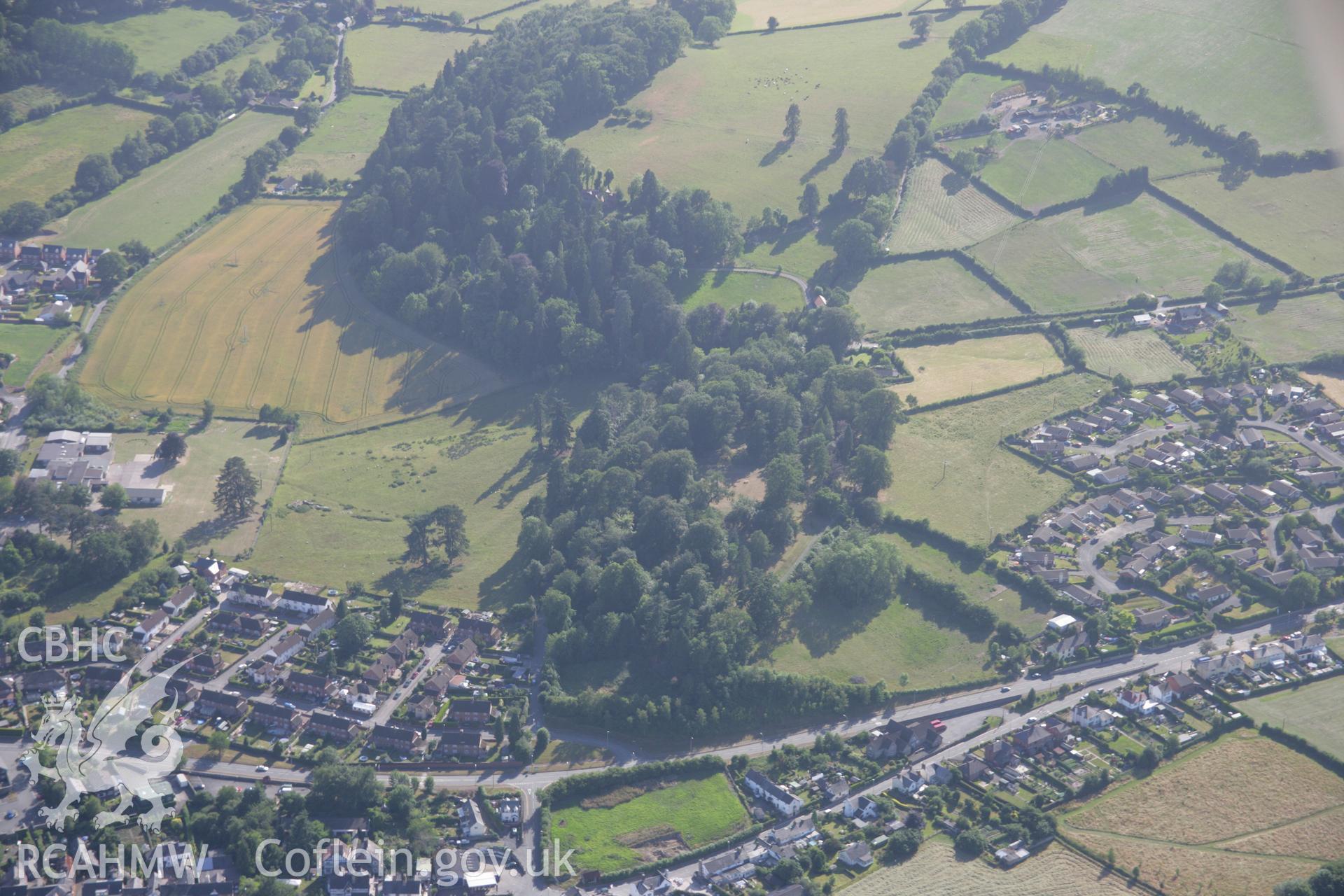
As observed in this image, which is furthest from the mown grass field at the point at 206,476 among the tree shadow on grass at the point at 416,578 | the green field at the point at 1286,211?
the green field at the point at 1286,211

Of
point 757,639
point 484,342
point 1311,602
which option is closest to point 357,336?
point 484,342

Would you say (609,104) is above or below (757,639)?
above

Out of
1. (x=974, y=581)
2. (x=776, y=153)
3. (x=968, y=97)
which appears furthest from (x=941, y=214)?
(x=974, y=581)

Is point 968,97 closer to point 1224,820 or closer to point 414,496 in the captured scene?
point 414,496

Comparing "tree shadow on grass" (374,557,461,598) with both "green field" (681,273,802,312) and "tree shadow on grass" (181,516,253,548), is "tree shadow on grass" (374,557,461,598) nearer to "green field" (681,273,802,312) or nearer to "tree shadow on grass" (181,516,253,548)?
"tree shadow on grass" (181,516,253,548)

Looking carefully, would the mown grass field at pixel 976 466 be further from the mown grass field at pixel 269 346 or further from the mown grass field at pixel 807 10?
the mown grass field at pixel 807 10

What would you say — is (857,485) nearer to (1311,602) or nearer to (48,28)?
(1311,602)
